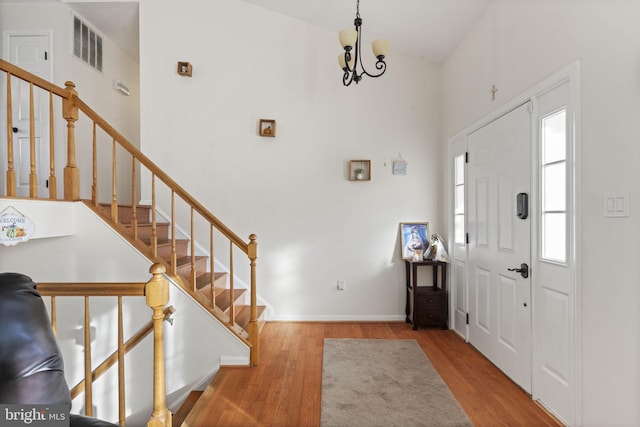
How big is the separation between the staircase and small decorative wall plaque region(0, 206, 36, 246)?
0.48 m

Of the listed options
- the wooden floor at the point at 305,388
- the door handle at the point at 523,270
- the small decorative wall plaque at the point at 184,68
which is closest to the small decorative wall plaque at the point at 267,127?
the small decorative wall plaque at the point at 184,68

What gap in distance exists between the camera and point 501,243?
2584 millimetres

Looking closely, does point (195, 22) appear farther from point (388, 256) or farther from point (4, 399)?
point (4, 399)

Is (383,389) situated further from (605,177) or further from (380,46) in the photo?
(380,46)

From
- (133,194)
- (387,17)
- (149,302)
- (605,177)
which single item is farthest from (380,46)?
(133,194)

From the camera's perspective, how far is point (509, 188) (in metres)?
2.46

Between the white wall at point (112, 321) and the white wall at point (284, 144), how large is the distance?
125 cm

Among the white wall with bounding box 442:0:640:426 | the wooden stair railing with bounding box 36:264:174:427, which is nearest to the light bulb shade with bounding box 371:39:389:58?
the white wall with bounding box 442:0:640:426

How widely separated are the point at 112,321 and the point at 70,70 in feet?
9.76

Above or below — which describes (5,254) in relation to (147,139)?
below

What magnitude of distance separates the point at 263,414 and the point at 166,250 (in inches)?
68.1

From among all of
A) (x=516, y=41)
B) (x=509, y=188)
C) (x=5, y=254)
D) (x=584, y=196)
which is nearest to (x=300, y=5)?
(x=516, y=41)

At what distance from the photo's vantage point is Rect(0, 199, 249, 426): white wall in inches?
101

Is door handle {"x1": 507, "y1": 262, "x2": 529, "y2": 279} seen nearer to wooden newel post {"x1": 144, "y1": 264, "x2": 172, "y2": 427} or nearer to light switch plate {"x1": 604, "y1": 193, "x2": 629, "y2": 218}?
light switch plate {"x1": 604, "y1": 193, "x2": 629, "y2": 218}
